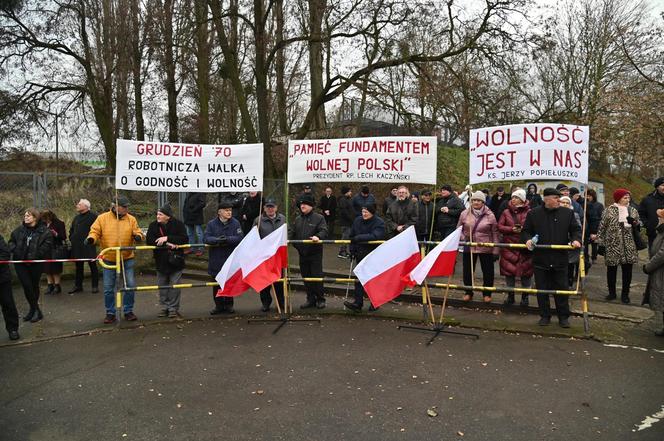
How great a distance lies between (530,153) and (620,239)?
2.52 metres

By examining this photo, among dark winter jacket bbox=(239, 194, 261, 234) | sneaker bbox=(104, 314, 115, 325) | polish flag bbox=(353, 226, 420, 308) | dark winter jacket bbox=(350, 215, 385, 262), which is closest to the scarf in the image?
polish flag bbox=(353, 226, 420, 308)

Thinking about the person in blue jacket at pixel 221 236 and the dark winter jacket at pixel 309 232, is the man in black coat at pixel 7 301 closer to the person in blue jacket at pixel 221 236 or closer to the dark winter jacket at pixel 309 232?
the person in blue jacket at pixel 221 236

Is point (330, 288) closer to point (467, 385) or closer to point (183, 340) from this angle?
point (183, 340)

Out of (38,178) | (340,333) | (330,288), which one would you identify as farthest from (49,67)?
(340,333)

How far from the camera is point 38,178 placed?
473 inches

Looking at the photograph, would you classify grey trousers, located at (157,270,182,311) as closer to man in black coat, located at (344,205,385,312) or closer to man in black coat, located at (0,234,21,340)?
man in black coat, located at (0,234,21,340)

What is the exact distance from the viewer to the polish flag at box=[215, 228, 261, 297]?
729cm

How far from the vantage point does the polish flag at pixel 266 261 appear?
7.28 meters

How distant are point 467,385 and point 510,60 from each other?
454 inches

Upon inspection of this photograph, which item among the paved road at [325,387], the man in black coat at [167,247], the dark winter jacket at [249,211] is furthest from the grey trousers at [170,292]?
the dark winter jacket at [249,211]

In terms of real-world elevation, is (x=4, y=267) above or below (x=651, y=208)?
below

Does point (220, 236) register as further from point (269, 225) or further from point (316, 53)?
point (316, 53)

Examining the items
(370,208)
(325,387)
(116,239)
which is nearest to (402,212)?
(370,208)

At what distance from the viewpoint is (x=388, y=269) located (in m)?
6.92
